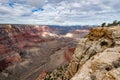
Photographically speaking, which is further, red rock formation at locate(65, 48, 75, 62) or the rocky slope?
red rock formation at locate(65, 48, 75, 62)

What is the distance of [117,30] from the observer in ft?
116

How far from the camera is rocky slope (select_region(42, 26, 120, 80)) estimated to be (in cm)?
2575

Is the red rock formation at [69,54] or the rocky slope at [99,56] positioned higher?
the rocky slope at [99,56]

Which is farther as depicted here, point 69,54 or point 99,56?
point 69,54

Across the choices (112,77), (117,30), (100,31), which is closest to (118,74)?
(112,77)

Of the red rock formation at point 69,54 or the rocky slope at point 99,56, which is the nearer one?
the rocky slope at point 99,56

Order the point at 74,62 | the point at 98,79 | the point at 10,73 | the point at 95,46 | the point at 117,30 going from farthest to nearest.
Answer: the point at 10,73 → the point at 74,62 → the point at 95,46 → the point at 117,30 → the point at 98,79

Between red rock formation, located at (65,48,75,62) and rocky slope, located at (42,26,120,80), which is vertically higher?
rocky slope, located at (42,26,120,80)

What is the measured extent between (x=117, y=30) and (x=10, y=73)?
174 meters

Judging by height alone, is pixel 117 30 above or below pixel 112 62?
above

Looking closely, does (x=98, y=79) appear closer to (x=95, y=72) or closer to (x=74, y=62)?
(x=95, y=72)

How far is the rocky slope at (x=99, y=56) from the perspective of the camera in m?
25.8

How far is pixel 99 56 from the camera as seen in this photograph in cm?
2934

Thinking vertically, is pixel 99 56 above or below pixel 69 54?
above
